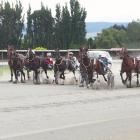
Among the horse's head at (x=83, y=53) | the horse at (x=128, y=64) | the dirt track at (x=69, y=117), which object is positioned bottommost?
the dirt track at (x=69, y=117)

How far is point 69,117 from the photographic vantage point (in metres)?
16.7

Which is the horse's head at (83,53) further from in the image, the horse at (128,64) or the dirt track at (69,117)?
the dirt track at (69,117)

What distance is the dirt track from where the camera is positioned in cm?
1345

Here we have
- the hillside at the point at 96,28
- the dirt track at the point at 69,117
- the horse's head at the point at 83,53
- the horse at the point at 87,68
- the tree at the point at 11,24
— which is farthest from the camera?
the hillside at the point at 96,28

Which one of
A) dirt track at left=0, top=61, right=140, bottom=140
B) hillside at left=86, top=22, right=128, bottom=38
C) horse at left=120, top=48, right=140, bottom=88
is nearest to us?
dirt track at left=0, top=61, right=140, bottom=140

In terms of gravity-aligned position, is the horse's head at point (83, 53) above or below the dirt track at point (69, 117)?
above

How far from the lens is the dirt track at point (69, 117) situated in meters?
13.4

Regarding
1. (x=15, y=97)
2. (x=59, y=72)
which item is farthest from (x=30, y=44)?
(x=15, y=97)

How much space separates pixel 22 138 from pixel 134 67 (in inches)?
→ 769

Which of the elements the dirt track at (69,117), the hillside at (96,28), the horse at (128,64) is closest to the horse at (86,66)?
the horse at (128,64)

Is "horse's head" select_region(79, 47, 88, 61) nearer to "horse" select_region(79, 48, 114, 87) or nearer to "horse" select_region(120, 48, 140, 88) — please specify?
"horse" select_region(79, 48, 114, 87)

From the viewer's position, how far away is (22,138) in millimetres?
12867

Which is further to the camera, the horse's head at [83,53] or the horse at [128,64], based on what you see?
the horse at [128,64]

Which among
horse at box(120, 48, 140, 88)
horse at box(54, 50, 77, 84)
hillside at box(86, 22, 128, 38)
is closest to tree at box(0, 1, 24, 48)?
hillside at box(86, 22, 128, 38)
